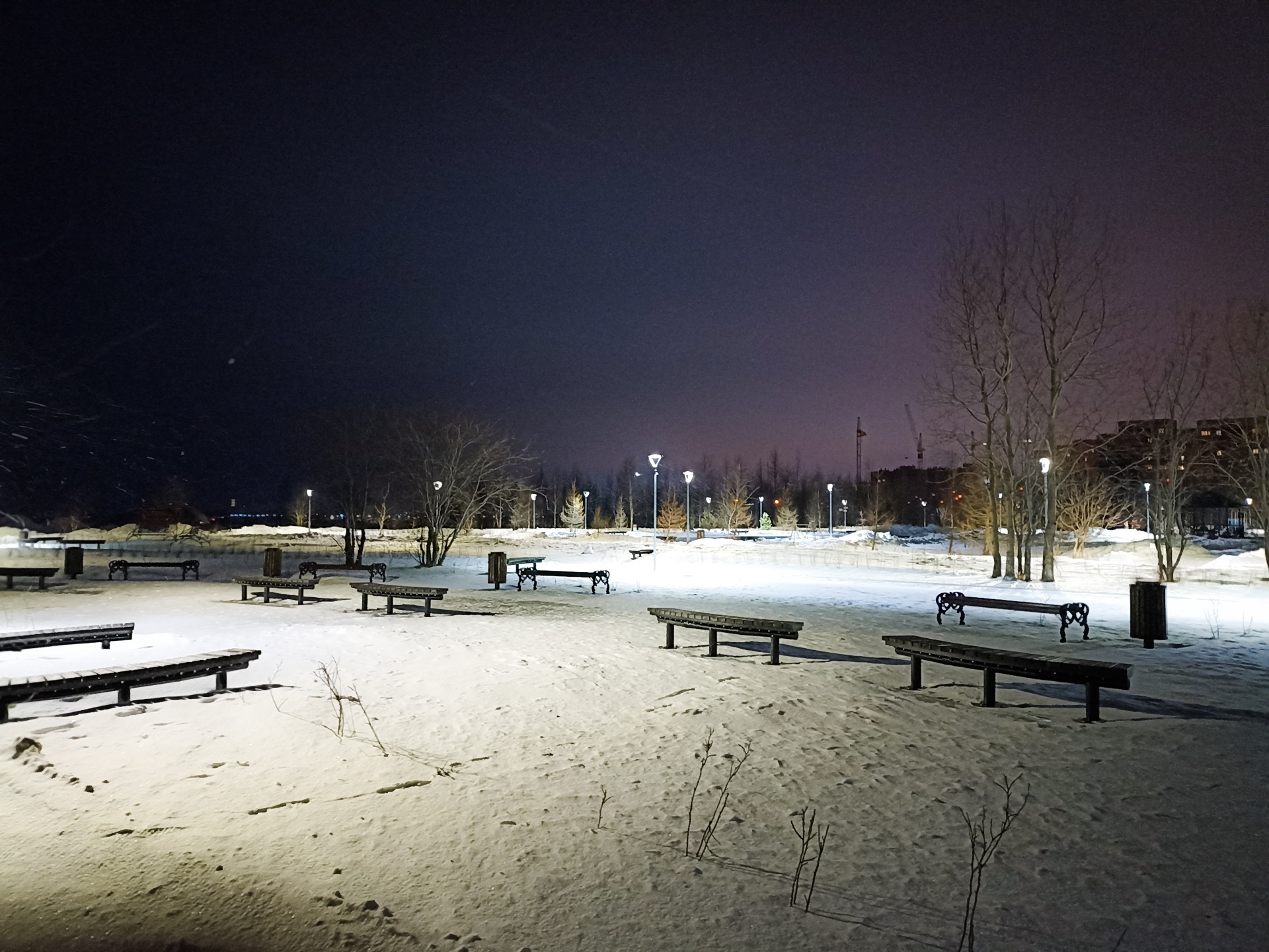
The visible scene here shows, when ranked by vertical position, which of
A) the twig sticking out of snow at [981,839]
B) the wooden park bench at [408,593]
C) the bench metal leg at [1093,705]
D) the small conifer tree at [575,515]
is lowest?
the twig sticking out of snow at [981,839]

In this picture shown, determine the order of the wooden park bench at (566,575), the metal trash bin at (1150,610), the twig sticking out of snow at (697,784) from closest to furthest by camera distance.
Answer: the twig sticking out of snow at (697,784) → the metal trash bin at (1150,610) → the wooden park bench at (566,575)

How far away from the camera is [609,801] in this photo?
534cm

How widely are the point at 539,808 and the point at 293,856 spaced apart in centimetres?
154

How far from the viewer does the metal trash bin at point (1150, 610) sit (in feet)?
39.0

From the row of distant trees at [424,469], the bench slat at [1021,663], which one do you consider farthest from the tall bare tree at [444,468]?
the bench slat at [1021,663]

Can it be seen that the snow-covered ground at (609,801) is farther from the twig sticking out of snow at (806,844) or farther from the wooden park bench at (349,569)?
the wooden park bench at (349,569)

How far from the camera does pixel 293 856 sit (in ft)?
14.4

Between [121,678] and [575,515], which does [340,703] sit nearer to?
[121,678]

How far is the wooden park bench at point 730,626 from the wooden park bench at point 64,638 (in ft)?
24.9

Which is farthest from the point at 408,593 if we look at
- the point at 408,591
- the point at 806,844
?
the point at 806,844

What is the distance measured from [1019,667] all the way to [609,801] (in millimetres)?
4905

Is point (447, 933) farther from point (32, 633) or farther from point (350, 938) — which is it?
point (32, 633)

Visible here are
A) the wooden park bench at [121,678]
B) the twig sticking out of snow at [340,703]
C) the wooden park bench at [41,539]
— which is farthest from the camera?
the wooden park bench at [41,539]

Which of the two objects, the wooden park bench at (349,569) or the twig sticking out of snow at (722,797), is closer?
the twig sticking out of snow at (722,797)
